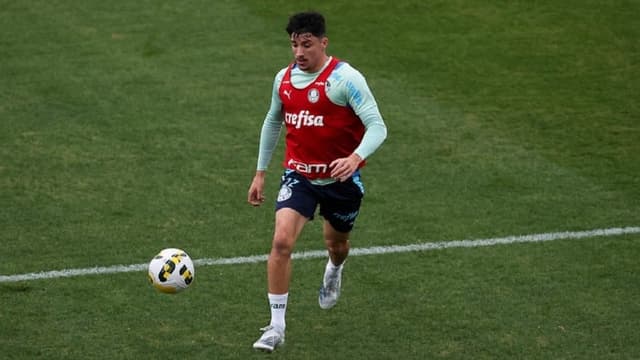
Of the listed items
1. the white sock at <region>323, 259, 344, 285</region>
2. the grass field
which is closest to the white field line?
the grass field

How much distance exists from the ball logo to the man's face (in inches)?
6.5

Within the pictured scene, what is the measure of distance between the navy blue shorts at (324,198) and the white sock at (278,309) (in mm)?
648

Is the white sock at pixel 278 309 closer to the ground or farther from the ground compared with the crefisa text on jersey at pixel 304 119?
closer to the ground

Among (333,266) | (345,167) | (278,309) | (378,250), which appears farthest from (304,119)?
(378,250)

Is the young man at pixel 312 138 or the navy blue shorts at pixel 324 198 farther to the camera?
the navy blue shorts at pixel 324 198

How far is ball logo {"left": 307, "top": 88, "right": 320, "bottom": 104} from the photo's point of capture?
30.2 feet

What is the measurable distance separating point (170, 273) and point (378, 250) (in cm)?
243

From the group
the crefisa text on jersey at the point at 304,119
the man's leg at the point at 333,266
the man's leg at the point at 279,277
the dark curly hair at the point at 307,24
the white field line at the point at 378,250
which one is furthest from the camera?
the white field line at the point at 378,250

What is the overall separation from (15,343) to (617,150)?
7142 mm

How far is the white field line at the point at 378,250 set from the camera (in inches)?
414

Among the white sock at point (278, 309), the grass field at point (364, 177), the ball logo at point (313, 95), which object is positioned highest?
the ball logo at point (313, 95)

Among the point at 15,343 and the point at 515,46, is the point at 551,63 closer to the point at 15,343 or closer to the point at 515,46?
the point at 515,46

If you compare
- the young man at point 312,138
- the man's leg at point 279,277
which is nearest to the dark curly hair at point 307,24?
the young man at point 312,138

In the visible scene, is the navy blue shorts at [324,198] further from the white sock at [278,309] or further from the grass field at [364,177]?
the grass field at [364,177]
